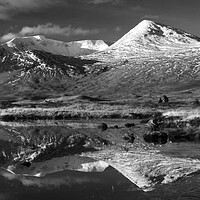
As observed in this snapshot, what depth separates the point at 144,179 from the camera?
95.5ft

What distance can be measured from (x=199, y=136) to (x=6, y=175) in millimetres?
28917

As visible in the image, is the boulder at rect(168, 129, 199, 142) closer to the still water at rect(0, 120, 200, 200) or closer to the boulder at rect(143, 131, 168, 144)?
the boulder at rect(143, 131, 168, 144)

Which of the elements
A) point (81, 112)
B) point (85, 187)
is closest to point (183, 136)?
point (85, 187)

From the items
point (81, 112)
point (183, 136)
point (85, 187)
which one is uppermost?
point (183, 136)

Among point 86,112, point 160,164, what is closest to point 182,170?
point 160,164

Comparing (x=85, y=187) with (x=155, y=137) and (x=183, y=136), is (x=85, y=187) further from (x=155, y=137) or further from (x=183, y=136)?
(x=183, y=136)

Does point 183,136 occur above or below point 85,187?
above

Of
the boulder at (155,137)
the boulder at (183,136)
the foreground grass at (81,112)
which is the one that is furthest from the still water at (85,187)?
the foreground grass at (81,112)

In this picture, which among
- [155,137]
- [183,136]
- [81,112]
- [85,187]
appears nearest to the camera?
[85,187]

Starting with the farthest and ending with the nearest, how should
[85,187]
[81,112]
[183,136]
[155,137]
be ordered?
[81,112], [183,136], [155,137], [85,187]

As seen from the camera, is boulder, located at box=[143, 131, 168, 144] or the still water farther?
boulder, located at box=[143, 131, 168, 144]

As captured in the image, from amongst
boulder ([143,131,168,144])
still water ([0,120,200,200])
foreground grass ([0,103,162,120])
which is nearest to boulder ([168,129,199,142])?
boulder ([143,131,168,144])

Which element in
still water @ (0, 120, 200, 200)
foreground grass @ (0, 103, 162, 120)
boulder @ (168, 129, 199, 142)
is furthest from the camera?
foreground grass @ (0, 103, 162, 120)

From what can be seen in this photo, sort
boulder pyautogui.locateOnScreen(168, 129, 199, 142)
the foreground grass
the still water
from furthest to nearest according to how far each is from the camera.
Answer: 1. the foreground grass
2. boulder pyautogui.locateOnScreen(168, 129, 199, 142)
3. the still water
